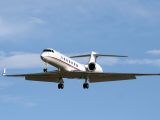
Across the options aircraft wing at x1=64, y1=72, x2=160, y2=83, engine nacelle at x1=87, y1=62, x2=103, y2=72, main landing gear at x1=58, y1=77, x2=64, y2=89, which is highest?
engine nacelle at x1=87, y1=62, x2=103, y2=72

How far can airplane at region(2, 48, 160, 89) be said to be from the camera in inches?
2199

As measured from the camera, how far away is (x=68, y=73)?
5650cm

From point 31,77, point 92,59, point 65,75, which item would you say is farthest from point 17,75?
point 92,59

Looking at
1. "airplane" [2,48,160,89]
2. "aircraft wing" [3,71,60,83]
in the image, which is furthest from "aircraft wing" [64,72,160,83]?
"aircraft wing" [3,71,60,83]

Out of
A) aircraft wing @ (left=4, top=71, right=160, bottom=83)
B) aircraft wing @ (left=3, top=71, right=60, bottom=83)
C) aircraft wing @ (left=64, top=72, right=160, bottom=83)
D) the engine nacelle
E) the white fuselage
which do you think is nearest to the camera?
the white fuselage

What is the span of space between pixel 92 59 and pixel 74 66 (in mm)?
9737

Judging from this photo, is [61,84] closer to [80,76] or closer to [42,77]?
[80,76]

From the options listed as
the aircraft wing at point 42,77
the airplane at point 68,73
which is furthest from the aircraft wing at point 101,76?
the aircraft wing at point 42,77

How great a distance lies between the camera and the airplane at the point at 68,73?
55.8m

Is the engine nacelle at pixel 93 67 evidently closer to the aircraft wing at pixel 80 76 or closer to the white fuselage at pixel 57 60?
the aircraft wing at pixel 80 76

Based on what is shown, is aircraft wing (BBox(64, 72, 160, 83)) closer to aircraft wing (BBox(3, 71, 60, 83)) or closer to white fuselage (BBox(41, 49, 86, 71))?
white fuselage (BBox(41, 49, 86, 71))

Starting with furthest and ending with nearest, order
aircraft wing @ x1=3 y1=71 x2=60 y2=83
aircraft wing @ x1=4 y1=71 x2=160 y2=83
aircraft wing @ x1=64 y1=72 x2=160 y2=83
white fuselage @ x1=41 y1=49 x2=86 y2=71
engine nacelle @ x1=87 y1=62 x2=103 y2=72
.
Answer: engine nacelle @ x1=87 y1=62 x2=103 y2=72
aircraft wing @ x1=3 y1=71 x2=60 y2=83
aircraft wing @ x1=64 y1=72 x2=160 y2=83
aircraft wing @ x1=4 y1=71 x2=160 y2=83
white fuselage @ x1=41 y1=49 x2=86 y2=71

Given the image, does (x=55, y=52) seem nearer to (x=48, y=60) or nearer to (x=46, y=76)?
(x=48, y=60)

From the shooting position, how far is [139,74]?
5809 cm
